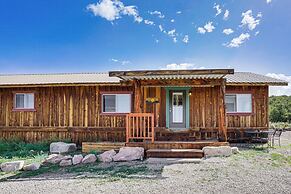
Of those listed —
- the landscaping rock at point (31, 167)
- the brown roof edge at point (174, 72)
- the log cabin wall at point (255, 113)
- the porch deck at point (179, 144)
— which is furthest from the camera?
the log cabin wall at point (255, 113)

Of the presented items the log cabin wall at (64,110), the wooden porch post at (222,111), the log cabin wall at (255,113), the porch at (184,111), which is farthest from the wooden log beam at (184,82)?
the log cabin wall at (255,113)

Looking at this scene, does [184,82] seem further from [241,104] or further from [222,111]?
[241,104]

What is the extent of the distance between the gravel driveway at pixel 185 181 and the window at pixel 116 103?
14.1ft

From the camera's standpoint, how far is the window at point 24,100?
38.4ft

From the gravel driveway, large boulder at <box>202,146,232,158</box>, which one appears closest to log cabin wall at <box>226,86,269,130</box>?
large boulder at <box>202,146,232,158</box>

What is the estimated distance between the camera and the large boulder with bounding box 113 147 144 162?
8086 mm

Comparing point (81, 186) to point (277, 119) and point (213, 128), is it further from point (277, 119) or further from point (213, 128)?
point (277, 119)

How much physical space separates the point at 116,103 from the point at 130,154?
3.66 m

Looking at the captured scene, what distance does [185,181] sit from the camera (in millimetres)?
5617

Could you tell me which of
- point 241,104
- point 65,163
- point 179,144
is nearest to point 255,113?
point 241,104

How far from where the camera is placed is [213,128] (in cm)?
1116

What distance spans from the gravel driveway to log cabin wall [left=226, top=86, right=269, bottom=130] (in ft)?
12.7

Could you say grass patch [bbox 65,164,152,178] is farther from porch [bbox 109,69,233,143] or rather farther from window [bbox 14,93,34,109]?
window [bbox 14,93,34,109]

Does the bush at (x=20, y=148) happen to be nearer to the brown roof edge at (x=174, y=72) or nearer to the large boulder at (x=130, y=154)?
the large boulder at (x=130, y=154)
